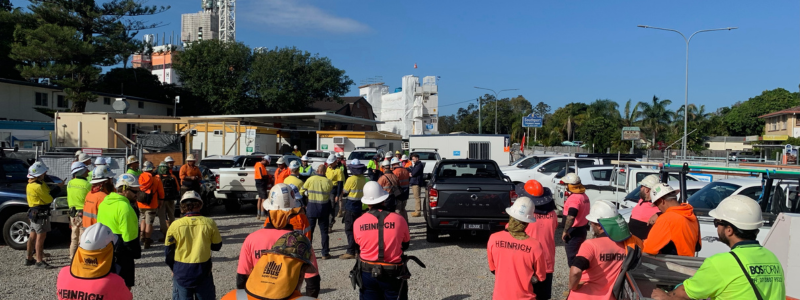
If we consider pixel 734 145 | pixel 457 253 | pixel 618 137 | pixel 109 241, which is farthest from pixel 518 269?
pixel 734 145

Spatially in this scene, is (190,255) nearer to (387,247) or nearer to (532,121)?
(387,247)

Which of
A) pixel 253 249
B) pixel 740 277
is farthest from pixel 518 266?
pixel 253 249

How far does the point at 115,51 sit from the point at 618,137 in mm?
44335

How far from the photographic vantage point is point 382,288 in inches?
172

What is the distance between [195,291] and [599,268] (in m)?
3.37

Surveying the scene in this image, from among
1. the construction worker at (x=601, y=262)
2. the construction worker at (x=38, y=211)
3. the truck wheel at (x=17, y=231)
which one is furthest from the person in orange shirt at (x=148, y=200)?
the construction worker at (x=601, y=262)

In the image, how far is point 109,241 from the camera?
135 inches

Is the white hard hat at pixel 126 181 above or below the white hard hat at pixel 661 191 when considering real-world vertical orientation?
below

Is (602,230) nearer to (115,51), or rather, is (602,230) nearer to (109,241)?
(109,241)

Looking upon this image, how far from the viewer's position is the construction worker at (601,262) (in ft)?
12.1

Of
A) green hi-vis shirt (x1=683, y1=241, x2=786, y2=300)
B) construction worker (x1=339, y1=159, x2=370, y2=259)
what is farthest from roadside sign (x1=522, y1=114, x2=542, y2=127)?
green hi-vis shirt (x1=683, y1=241, x2=786, y2=300)

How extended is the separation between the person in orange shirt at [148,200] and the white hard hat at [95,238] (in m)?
5.72

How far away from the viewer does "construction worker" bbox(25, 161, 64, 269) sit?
7.27m

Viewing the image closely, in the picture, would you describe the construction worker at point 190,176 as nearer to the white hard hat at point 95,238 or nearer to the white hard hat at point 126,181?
the white hard hat at point 126,181
